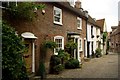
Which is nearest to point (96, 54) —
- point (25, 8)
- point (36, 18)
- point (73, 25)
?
point (73, 25)

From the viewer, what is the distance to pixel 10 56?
9.04 meters

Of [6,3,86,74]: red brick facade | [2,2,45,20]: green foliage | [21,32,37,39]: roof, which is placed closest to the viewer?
[2,2,45,20]: green foliage

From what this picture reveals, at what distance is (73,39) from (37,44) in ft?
23.3

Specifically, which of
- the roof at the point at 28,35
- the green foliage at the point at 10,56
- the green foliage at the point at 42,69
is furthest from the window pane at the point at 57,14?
the green foliage at the point at 10,56

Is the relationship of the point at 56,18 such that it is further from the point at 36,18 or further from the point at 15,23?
the point at 15,23

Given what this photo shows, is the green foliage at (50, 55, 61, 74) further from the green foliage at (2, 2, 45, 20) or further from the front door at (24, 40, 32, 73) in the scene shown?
the green foliage at (2, 2, 45, 20)

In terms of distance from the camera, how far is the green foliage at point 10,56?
8852 mm

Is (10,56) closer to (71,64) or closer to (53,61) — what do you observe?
(53,61)

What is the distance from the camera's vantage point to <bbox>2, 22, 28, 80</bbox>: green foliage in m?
8.85

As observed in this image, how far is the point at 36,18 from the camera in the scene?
13.9 m

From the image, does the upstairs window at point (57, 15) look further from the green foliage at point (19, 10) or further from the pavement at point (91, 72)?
the green foliage at point (19, 10)

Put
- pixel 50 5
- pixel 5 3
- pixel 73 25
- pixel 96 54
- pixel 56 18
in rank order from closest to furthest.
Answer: pixel 5 3 → pixel 50 5 → pixel 56 18 → pixel 73 25 → pixel 96 54

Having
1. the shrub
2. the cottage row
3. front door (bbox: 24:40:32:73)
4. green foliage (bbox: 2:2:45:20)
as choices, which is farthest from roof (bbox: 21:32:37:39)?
the shrub

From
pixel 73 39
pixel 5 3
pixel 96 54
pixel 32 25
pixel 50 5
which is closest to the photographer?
pixel 5 3
